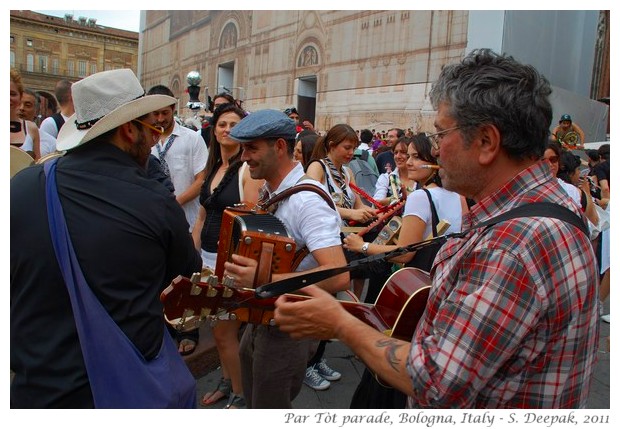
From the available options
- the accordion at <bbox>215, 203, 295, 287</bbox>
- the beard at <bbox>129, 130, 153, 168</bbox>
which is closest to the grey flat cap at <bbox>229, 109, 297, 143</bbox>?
the accordion at <bbox>215, 203, 295, 287</bbox>

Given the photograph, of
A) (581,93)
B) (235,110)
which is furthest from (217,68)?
(235,110)

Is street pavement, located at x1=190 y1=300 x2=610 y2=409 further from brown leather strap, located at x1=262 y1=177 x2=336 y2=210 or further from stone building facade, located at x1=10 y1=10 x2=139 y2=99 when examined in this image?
stone building facade, located at x1=10 y1=10 x2=139 y2=99

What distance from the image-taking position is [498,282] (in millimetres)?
1118

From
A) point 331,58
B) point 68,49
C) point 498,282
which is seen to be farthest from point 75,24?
point 498,282

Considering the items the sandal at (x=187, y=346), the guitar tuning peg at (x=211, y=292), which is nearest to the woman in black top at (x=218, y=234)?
the sandal at (x=187, y=346)

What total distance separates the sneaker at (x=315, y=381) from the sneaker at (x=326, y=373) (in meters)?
0.07

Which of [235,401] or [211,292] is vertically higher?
[211,292]

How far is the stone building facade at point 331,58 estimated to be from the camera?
17.7m

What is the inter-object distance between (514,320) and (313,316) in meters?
0.59

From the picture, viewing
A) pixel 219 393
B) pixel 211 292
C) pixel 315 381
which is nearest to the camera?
pixel 211 292

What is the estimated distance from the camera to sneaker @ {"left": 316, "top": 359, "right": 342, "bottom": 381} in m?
3.94

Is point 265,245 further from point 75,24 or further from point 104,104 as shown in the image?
point 75,24

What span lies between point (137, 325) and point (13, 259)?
0.47 metres

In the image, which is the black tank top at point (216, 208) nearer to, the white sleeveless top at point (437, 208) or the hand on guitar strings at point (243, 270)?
the white sleeveless top at point (437, 208)
